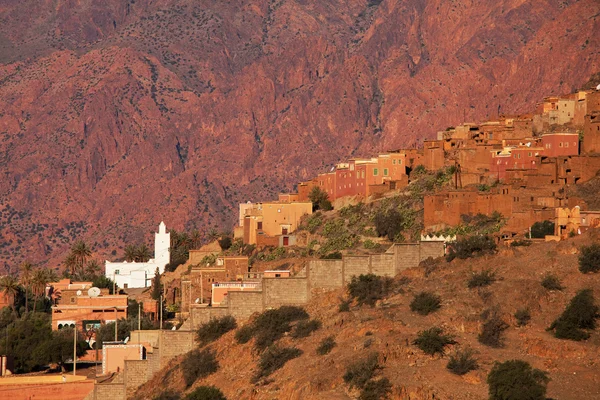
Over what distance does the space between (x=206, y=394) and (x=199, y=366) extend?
5368 mm

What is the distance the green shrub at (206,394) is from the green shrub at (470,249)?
12478 millimetres

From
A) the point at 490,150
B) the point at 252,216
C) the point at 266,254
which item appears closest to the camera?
the point at 490,150

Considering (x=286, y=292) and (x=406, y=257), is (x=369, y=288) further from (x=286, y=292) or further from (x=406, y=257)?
(x=286, y=292)

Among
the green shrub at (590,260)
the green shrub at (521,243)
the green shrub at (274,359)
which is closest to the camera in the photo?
the green shrub at (274,359)

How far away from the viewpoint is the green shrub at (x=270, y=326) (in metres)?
68.8

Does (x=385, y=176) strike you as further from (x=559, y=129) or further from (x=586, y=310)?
(x=586, y=310)

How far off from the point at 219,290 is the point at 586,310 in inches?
994

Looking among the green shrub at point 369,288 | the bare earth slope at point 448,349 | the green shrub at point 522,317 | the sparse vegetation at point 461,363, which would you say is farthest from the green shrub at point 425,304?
the sparse vegetation at point 461,363

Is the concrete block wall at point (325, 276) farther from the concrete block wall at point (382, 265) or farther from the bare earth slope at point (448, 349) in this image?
Answer: the concrete block wall at point (382, 265)

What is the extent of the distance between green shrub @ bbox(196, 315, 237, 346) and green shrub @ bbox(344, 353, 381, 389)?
1166 centimetres

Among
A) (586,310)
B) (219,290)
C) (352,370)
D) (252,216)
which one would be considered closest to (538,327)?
(586,310)

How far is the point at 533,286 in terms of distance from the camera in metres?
66.5

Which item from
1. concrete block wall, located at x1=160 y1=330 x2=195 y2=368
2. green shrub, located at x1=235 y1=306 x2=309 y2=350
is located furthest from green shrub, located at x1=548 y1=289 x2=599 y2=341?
concrete block wall, located at x1=160 y1=330 x2=195 y2=368

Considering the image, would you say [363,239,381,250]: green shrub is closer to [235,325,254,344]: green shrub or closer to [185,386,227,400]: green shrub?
[235,325,254,344]: green shrub
